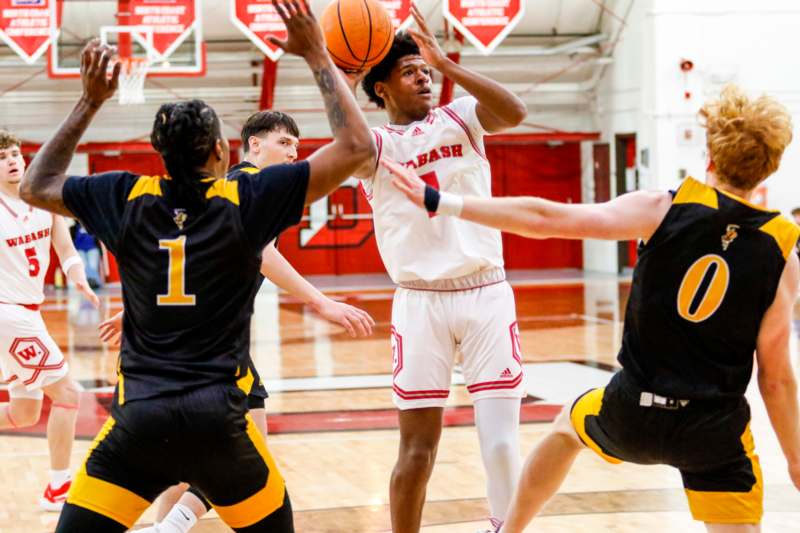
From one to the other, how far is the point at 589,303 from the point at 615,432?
1305cm

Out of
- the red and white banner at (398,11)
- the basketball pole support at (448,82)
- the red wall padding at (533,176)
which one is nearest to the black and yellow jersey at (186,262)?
the red and white banner at (398,11)

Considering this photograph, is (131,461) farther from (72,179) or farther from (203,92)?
(203,92)

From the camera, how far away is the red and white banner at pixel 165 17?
15.8 m

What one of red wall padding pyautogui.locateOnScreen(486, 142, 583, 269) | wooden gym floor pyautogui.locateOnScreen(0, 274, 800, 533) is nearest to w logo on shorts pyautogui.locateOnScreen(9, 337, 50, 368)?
wooden gym floor pyautogui.locateOnScreen(0, 274, 800, 533)

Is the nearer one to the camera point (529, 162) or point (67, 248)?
point (67, 248)

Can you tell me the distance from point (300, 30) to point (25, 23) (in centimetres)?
1406

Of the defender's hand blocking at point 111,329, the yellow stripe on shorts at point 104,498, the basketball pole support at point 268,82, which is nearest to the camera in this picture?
the yellow stripe on shorts at point 104,498

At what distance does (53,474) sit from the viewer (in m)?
5.76

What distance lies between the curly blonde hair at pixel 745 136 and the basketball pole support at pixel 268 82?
735 inches

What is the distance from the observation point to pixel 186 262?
2.96m

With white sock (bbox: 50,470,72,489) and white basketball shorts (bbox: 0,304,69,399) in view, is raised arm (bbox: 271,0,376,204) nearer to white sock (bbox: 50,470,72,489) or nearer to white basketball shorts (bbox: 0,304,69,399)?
white basketball shorts (bbox: 0,304,69,399)

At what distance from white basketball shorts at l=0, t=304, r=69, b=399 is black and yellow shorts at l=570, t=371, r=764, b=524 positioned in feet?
11.2

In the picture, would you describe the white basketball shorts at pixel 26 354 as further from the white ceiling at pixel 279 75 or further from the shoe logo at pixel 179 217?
the white ceiling at pixel 279 75

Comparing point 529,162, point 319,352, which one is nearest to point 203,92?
point 529,162
